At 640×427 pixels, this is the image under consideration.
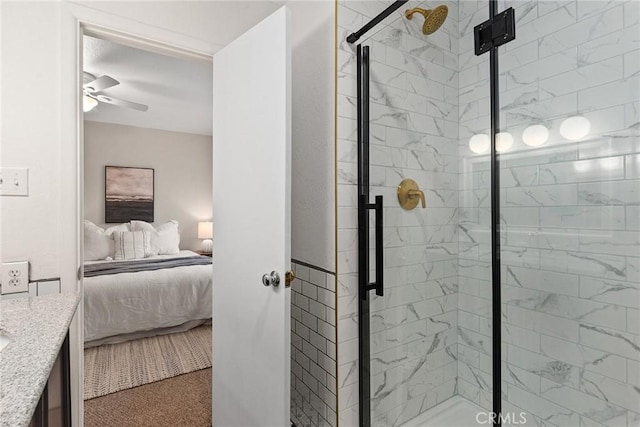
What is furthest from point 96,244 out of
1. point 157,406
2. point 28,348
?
point 28,348

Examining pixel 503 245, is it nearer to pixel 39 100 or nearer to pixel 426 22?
pixel 426 22

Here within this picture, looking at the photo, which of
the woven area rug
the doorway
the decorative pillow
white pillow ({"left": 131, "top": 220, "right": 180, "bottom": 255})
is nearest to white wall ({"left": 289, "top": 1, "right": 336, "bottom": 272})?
the doorway

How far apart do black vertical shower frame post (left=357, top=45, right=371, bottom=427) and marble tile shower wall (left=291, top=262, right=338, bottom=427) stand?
126 millimetres

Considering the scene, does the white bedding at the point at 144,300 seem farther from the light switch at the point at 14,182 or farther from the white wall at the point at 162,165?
the white wall at the point at 162,165

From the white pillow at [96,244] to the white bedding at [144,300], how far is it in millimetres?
1213

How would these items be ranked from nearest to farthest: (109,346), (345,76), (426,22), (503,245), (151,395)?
(503,245), (426,22), (345,76), (151,395), (109,346)

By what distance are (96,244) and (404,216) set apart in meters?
4.14

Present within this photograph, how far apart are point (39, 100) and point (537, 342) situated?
2127mm

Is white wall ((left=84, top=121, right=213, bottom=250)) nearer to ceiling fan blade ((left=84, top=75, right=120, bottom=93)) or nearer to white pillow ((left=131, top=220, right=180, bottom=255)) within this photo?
white pillow ((left=131, top=220, right=180, bottom=255))

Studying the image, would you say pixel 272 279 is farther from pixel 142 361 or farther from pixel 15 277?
pixel 142 361

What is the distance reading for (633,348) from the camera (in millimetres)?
1022

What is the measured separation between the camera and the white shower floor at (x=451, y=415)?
1.27 meters

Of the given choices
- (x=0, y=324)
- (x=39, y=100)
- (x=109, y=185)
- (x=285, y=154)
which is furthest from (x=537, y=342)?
(x=109, y=185)

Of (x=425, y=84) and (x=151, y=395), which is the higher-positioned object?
(x=425, y=84)
